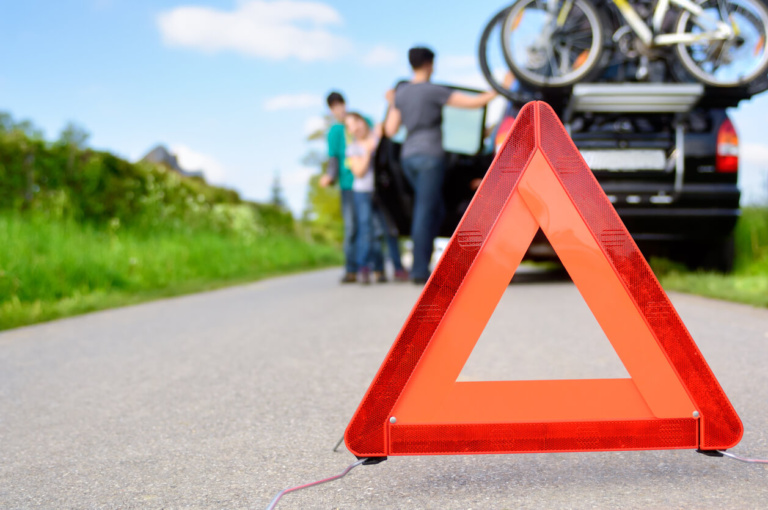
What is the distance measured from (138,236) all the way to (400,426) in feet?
33.9

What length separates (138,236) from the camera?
11484mm

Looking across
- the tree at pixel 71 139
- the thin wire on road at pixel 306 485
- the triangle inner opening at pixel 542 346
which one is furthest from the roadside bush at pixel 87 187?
the thin wire on road at pixel 306 485

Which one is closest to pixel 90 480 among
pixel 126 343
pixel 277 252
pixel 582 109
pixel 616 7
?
pixel 126 343

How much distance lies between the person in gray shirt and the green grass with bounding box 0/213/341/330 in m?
2.89

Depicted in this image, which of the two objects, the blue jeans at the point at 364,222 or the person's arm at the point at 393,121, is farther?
the blue jeans at the point at 364,222

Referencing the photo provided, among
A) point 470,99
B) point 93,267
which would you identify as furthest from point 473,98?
point 93,267

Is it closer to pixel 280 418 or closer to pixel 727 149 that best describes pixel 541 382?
pixel 280 418

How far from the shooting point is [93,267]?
8.05 metres

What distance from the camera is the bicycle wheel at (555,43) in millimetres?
6355

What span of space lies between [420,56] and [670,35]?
2232 millimetres

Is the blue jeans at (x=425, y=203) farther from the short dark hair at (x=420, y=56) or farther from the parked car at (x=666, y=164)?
the parked car at (x=666, y=164)

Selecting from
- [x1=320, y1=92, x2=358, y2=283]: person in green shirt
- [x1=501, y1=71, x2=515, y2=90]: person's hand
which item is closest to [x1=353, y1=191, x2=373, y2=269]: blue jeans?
[x1=320, y1=92, x2=358, y2=283]: person in green shirt

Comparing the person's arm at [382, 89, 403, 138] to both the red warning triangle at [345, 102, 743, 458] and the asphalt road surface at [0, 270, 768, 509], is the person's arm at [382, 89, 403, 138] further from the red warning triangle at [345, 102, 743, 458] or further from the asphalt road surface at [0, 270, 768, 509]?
the red warning triangle at [345, 102, 743, 458]

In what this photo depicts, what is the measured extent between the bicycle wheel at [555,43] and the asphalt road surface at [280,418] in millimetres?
2067
